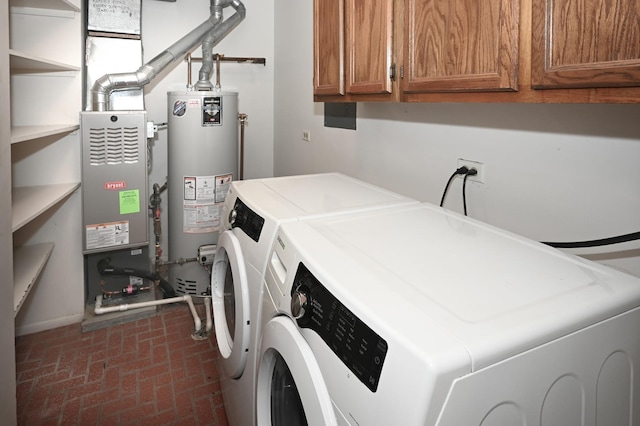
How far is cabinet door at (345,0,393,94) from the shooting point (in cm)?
146

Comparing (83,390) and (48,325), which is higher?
(48,325)

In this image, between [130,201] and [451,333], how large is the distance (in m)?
2.40

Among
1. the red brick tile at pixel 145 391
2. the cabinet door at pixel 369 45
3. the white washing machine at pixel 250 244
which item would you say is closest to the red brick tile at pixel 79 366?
the red brick tile at pixel 145 391

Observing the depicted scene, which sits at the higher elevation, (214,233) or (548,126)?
(548,126)

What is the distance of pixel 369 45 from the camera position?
1567 mm

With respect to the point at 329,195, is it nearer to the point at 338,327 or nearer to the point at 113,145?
the point at 338,327

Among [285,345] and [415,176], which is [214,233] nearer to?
[415,176]

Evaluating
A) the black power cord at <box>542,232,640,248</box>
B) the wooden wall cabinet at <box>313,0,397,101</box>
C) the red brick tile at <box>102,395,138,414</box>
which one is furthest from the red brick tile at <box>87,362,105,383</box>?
the black power cord at <box>542,232,640,248</box>

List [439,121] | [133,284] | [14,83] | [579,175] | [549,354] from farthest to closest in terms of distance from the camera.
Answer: [133,284], [14,83], [439,121], [579,175], [549,354]

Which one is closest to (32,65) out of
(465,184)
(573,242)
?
(465,184)

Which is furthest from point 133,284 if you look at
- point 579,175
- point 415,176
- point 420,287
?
point 579,175

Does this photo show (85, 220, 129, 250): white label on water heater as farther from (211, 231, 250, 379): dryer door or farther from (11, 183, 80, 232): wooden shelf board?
(211, 231, 250, 379): dryer door

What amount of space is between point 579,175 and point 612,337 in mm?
570

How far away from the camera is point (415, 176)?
1.86 metres
